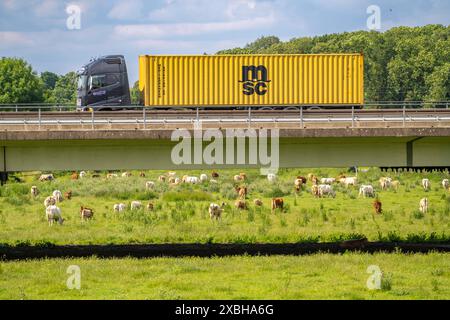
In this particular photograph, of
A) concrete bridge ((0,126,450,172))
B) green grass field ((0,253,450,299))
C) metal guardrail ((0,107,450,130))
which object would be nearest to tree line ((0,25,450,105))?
metal guardrail ((0,107,450,130))

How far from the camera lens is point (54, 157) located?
29.9 m

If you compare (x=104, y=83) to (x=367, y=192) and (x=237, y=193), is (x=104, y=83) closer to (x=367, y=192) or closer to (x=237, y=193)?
(x=237, y=193)

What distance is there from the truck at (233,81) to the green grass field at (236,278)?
586 inches

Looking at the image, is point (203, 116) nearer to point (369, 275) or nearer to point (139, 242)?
point (139, 242)

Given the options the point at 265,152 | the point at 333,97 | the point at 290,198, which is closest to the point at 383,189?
the point at 290,198

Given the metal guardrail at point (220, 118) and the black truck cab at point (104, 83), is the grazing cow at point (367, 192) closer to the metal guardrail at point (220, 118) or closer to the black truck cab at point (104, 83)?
the black truck cab at point (104, 83)

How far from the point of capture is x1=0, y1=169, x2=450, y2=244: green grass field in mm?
35781

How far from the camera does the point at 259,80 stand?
44844mm

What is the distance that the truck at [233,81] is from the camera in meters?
43.5

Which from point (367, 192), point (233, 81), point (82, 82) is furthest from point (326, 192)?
point (82, 82)

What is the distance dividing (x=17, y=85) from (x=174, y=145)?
229 feet

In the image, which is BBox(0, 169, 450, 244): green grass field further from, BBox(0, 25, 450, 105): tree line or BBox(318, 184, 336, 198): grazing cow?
BBox(0, 25, 450, 105): tree line

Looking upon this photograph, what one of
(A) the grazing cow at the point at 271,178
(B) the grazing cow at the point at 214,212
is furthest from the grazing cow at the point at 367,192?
(B) the grazing cow at the point at 214,212

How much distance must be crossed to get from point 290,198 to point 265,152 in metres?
21.8
